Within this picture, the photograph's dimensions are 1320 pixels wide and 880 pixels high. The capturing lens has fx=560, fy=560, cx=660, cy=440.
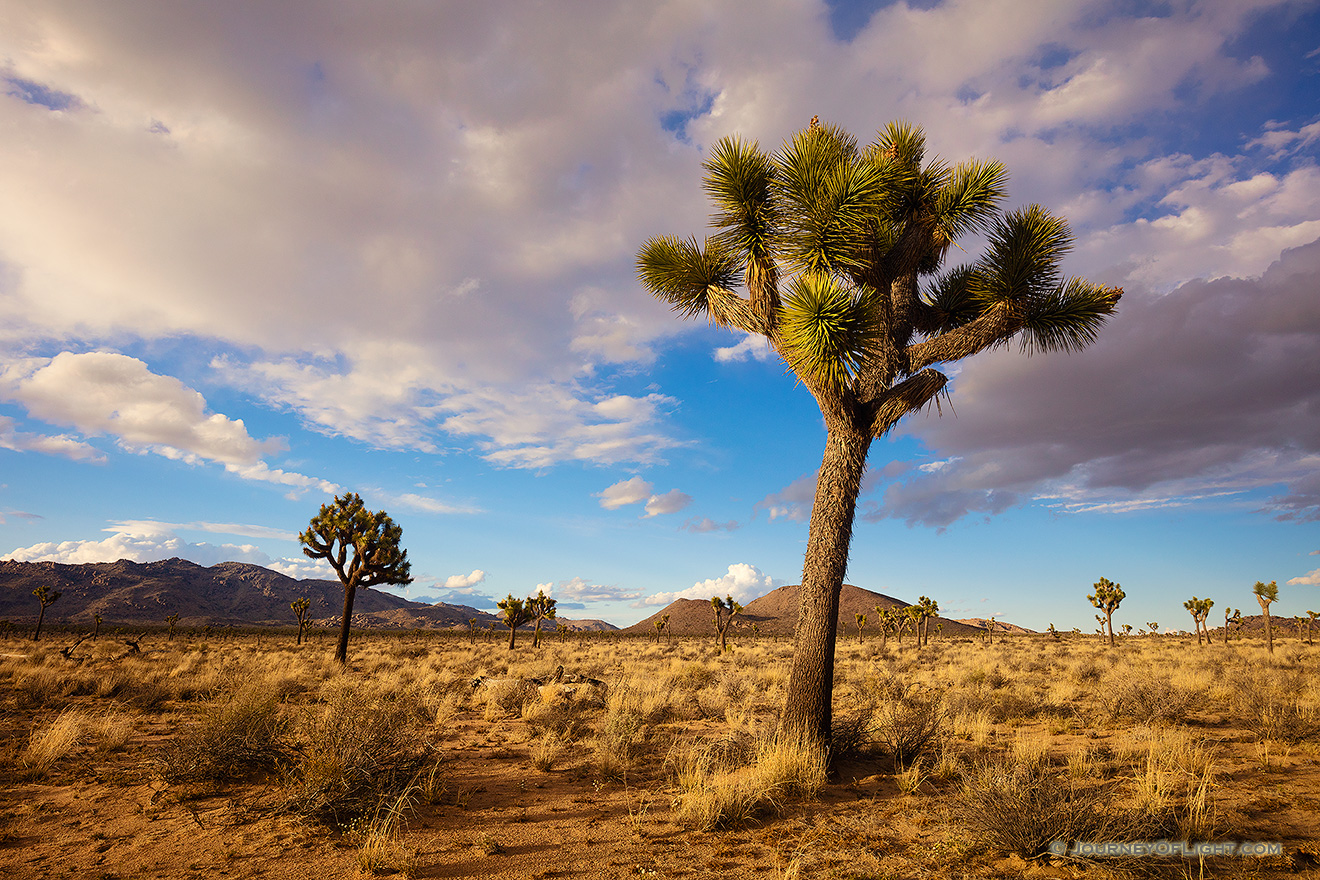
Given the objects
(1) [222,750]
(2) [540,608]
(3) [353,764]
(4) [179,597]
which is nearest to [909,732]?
(3) [353,764]

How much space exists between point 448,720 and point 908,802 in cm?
854

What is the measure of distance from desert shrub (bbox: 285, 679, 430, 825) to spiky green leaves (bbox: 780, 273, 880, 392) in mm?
7001

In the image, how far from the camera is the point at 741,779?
6203 mm

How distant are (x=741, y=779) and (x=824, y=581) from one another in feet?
9.21

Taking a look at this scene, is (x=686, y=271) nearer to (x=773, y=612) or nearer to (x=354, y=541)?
(x=354, y=541)

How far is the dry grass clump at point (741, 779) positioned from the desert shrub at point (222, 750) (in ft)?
15.6

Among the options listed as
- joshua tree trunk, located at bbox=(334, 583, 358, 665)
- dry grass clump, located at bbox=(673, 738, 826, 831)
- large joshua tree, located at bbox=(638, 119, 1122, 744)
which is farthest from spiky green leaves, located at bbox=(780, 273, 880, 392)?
joshua tree trunk, located at bbox=(334, 583, 358, 665)

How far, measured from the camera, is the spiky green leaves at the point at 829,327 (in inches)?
301

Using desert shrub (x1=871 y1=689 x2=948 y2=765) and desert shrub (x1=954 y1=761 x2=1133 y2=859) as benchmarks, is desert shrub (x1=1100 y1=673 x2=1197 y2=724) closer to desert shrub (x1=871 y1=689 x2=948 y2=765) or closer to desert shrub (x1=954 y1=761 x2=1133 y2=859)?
desert shrub (x1=871 y1=689 x2=948 y2=765)

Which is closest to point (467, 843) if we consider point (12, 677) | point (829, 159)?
point (829, 159)

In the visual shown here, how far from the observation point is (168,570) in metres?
144

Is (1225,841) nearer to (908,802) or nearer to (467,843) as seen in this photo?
(908,802)

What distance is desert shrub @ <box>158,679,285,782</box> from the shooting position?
650cm

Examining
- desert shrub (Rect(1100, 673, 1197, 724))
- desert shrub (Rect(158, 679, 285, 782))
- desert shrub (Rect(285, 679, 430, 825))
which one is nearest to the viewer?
desert shrub (Rect(285, 679, 430, 825))
